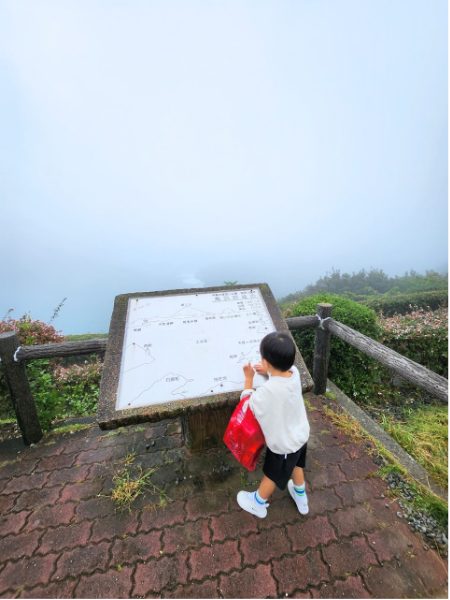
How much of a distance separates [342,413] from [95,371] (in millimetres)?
3515

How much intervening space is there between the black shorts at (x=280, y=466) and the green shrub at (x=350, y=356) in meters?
2.10

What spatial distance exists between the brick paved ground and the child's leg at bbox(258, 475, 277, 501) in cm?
20

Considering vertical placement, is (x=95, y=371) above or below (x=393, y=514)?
above

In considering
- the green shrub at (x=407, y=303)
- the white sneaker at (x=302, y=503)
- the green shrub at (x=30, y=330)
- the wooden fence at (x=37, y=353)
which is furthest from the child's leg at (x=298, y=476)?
the green shrub at (x=407, y=303)

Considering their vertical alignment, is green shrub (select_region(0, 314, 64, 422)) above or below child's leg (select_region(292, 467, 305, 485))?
above

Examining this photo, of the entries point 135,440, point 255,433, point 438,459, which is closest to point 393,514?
point 438,459

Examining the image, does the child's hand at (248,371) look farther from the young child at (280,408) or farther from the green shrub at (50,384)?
the green shrub at (50,384)

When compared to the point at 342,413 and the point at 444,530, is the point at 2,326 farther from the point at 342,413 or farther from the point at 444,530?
the point at 444,530

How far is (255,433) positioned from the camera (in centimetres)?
177

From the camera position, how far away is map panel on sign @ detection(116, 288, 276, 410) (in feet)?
6.47

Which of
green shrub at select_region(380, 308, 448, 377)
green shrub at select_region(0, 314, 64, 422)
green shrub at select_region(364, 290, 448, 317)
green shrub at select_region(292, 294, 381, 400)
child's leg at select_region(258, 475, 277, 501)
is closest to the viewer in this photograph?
child's leg at select_region(258, 475, 277, 501)

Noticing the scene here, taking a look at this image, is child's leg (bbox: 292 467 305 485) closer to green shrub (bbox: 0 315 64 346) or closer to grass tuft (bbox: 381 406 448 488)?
grass tuft (bbox: 381 406 448 488)

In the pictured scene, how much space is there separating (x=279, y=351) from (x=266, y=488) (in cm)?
103

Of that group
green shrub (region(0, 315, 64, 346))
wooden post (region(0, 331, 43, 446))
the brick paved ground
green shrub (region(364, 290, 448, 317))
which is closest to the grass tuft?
the brick paved ground
